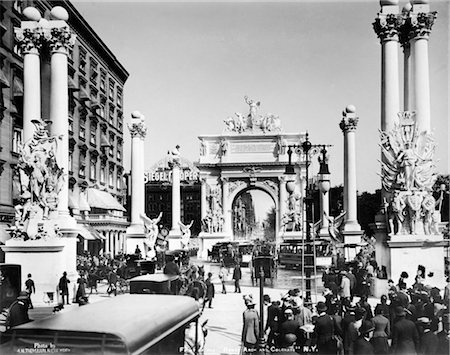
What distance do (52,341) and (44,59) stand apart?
18.3 meters

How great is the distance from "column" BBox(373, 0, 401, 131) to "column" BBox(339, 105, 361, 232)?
1359 cm

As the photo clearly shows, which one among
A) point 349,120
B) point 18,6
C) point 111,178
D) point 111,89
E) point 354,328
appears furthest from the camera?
point 111,178

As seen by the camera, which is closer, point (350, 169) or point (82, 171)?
point (350, 169)

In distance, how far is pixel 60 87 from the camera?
22.0 m

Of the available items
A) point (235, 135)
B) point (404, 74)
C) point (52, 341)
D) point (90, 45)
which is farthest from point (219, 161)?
point (52, 341)

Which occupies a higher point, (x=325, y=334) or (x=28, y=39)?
(x=28, y=39)

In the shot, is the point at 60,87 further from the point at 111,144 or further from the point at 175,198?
the point at 111,144

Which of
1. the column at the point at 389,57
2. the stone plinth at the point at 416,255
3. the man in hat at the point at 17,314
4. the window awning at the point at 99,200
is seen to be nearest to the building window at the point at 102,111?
the window awning at the point at 99,200

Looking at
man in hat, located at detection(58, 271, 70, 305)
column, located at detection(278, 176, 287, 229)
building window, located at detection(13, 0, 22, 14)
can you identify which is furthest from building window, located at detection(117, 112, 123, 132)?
man in hat, located at detection(58, 271, 70, 305)

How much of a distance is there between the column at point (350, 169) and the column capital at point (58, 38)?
2108cm

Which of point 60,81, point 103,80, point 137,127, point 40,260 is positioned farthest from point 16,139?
point 103,80

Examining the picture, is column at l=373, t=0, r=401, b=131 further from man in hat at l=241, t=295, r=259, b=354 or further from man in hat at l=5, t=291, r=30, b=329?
man in hat at l=5, t=291, r=30, b=329

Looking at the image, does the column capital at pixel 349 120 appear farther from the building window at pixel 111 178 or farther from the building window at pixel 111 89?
the building window at pixel 111 178

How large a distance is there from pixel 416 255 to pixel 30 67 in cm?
1649
